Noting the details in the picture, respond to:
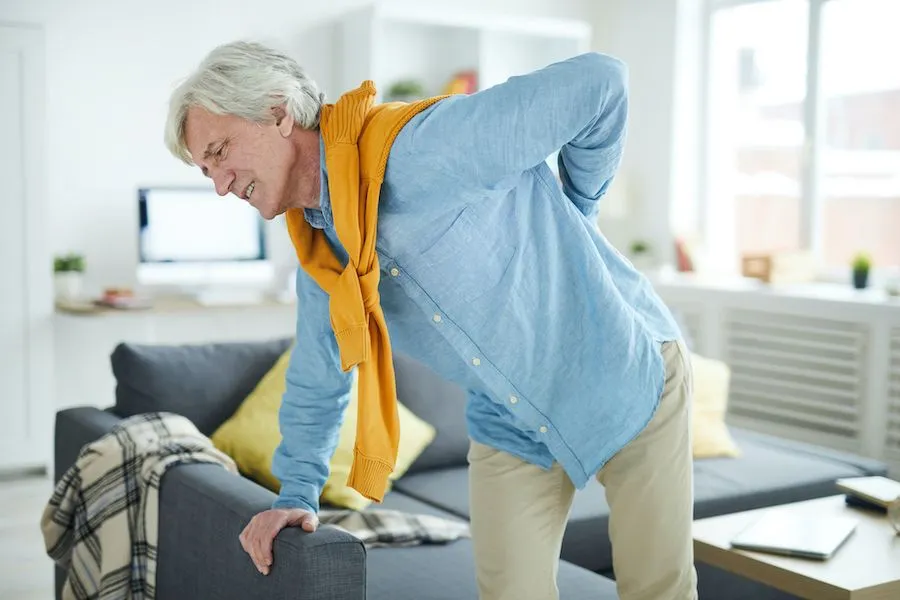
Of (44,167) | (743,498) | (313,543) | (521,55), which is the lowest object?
(743,498)

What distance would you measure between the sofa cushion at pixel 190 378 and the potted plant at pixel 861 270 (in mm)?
2859

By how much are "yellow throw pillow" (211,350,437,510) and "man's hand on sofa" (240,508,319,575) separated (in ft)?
2.85

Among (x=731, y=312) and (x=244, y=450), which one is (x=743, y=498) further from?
(x=731, y=312)

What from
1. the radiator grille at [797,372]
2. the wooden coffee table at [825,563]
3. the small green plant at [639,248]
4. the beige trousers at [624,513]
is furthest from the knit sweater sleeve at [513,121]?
the small green plant at [639,248]

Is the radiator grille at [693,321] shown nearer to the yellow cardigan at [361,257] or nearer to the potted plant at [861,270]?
the potted plant at [861,270]

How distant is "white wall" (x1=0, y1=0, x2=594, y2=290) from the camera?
5.20 meters

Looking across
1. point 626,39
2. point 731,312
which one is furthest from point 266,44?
point 626,39

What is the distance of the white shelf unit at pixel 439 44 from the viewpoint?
556 centimetres

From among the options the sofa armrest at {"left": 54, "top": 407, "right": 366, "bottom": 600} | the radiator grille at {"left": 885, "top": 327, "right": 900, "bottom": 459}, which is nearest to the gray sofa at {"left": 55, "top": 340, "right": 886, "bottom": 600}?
the sofa armrest at {"left": 54, "top": 407, "right": 366, "bottom": 600}

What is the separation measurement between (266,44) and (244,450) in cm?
150

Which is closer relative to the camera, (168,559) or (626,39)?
(168,559)

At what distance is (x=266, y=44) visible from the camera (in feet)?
5.39

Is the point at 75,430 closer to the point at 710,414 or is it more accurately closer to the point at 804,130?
the point at 710,414

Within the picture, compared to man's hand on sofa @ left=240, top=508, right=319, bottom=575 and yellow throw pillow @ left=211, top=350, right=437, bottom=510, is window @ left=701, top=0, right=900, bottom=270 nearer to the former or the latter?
yellow throw pillow @ left=211, top=350, right=437, bottom=510
